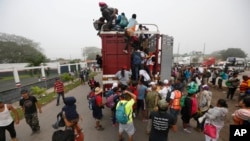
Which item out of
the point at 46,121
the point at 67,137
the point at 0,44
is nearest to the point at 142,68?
the point at 67,137

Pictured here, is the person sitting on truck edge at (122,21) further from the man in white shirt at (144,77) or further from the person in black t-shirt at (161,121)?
the person in black t-shirt at (161,121)

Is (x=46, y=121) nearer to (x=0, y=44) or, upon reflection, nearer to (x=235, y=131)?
(x=235, y=131)

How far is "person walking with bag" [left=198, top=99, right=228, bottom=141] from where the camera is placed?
302 cm

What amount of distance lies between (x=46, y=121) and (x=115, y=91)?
3222mm

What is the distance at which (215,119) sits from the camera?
10.1ft

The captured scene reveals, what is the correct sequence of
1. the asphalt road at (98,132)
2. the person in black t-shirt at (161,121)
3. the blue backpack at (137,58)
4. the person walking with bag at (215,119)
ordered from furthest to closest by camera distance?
the blue backpack at (137,58), the asphalt road at (98,132), the person walking with bag at (215,119), the person in black t-shirt at (161,121)

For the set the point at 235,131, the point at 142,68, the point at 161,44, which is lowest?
the point at 235,131

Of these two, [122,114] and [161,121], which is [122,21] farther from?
[161,121]

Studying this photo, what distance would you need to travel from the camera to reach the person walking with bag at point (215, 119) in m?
3.02

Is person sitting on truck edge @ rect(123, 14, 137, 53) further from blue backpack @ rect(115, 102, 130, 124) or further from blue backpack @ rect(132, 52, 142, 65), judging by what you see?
blue backpack @ rect(115, 102, 130, 124)

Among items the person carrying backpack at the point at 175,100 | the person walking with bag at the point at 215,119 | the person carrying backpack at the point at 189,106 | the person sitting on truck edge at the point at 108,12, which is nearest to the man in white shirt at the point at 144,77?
the person carrying backpack at the point at 175,100

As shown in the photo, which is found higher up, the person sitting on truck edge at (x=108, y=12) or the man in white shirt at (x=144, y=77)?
the person sitting on truck edge at (x=108, y=12)

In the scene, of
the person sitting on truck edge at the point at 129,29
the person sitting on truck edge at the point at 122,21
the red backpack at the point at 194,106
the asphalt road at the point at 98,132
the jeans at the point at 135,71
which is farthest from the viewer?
the person sitting on truck edge at the point at 122,21

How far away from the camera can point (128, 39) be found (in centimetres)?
491
